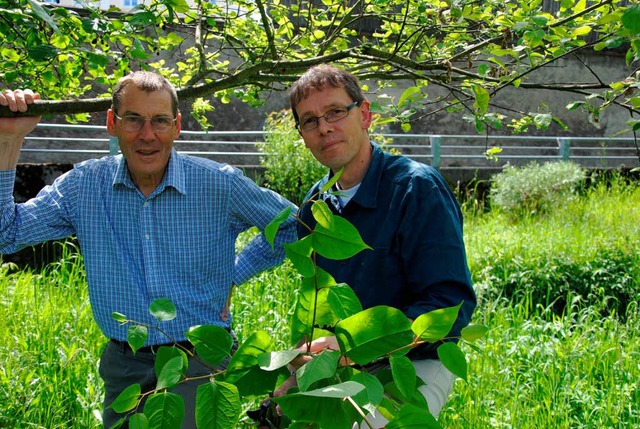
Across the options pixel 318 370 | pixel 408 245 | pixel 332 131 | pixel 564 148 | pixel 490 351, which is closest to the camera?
pixel 318 370

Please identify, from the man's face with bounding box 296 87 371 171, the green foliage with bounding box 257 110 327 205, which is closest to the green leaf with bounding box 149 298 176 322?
the man's face with bounding box 296 87 371 171

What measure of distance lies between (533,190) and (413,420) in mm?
9515

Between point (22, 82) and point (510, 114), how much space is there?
12.0 metres

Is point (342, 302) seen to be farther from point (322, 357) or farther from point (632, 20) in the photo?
point (632, 20)

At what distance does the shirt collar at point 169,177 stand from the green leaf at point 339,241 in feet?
4.94

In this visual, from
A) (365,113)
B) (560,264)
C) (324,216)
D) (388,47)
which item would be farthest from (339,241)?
(560,264)

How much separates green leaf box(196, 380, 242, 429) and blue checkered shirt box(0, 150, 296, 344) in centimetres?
135

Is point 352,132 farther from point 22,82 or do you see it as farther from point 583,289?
point 583,289

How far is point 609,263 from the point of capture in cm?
681

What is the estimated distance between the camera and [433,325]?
1074mm

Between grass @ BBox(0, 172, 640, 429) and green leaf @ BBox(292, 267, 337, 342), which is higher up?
green leaf @ BBox(292, 267, 337, 342)

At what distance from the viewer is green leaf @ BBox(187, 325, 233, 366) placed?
115 cm

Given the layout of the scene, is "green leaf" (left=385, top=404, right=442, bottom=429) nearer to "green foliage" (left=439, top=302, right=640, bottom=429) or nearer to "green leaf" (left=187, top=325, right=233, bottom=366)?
"green leaf" (left=187, top=325, right=233, bottom=366)

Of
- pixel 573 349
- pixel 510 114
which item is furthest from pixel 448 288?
pixel 510 114
